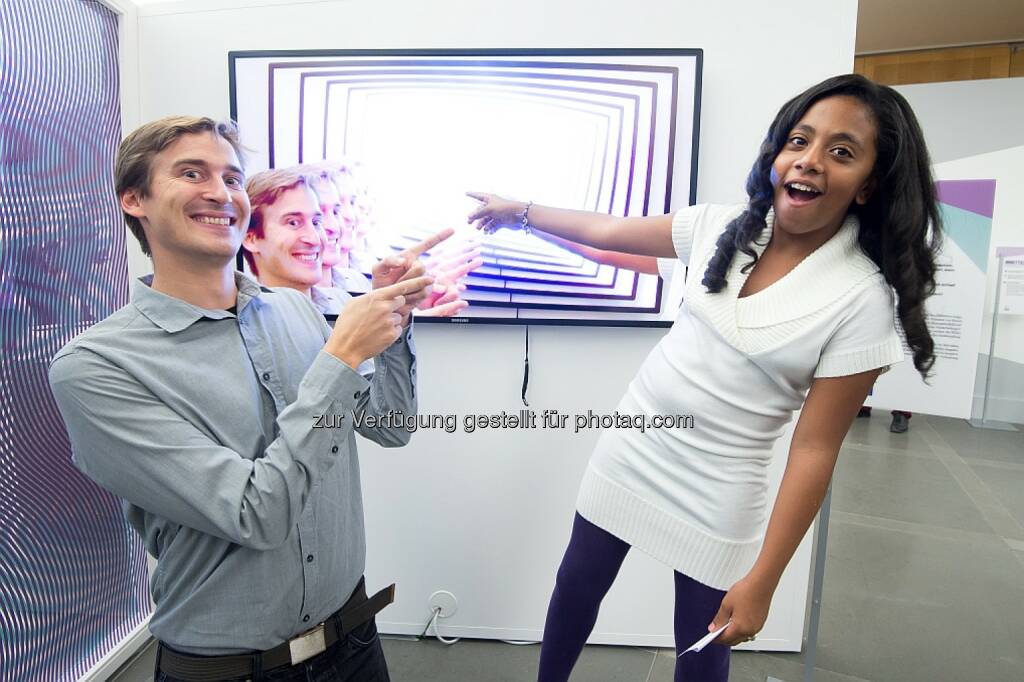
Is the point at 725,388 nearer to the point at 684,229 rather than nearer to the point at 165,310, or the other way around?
the point at 684,229

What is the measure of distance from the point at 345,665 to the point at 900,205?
1365mm

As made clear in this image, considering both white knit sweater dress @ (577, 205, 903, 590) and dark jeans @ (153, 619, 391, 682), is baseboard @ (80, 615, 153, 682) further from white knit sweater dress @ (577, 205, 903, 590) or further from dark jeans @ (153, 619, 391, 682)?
white knit sweater dress @ (577, 205, 903, 590)

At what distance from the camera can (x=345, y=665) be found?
1.15 metres

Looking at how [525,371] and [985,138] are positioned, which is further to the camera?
[985,138]

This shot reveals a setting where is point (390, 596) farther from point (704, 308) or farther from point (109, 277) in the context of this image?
point (109, 277)

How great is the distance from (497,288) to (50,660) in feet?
5.77

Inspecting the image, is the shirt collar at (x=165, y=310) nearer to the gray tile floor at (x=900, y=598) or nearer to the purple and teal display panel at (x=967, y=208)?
the gray tile floor at (x=900, y=598)

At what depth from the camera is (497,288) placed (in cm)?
194

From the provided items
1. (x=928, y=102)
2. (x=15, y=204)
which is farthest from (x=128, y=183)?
(x=928, y=102)

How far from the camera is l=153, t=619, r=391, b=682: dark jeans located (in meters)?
1.07

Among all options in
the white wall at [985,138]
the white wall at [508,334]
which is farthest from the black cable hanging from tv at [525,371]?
the white wall at [985,138]

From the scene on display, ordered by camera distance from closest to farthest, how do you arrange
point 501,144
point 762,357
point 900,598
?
point 762,357, point 501,144, point 900,598

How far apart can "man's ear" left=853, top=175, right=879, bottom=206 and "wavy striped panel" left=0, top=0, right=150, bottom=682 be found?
202 centimetres

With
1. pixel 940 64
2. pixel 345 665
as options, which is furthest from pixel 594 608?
pixel 940 64
